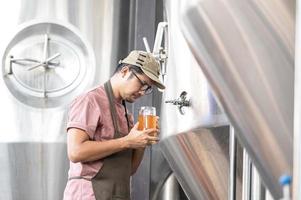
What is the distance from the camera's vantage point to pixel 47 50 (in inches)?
110

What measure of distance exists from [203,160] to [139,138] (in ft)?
0.75

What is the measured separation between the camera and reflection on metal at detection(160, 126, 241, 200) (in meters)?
1.43

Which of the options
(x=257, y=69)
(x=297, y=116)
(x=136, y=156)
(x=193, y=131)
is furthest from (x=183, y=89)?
(x=297, y=116)

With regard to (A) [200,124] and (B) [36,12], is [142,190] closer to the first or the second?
(B) [36,12]

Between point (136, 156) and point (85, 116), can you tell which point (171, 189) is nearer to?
point (136, 156)

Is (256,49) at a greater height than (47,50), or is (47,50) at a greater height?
(47,50)

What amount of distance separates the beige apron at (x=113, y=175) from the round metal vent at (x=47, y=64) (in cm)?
100

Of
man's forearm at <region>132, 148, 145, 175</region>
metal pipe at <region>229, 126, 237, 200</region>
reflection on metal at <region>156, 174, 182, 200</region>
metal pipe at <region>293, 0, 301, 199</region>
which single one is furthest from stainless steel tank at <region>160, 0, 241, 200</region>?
reflection on metal at <region>156, 174, 182, 200</region>

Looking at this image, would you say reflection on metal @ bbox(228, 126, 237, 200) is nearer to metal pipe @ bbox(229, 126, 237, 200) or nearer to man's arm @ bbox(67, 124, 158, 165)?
metal pipe @ bbox(229, 126, 237, 200)

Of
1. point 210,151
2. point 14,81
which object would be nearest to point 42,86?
point 14,81

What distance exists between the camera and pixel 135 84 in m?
1.75

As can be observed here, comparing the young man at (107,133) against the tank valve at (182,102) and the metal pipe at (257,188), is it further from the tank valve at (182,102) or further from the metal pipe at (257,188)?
the metal pipe at (257,188)

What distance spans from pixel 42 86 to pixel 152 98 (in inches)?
20.9

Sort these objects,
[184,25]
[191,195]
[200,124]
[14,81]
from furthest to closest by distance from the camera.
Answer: [14,81]
[191,195]
[200,124]
[184,25]
